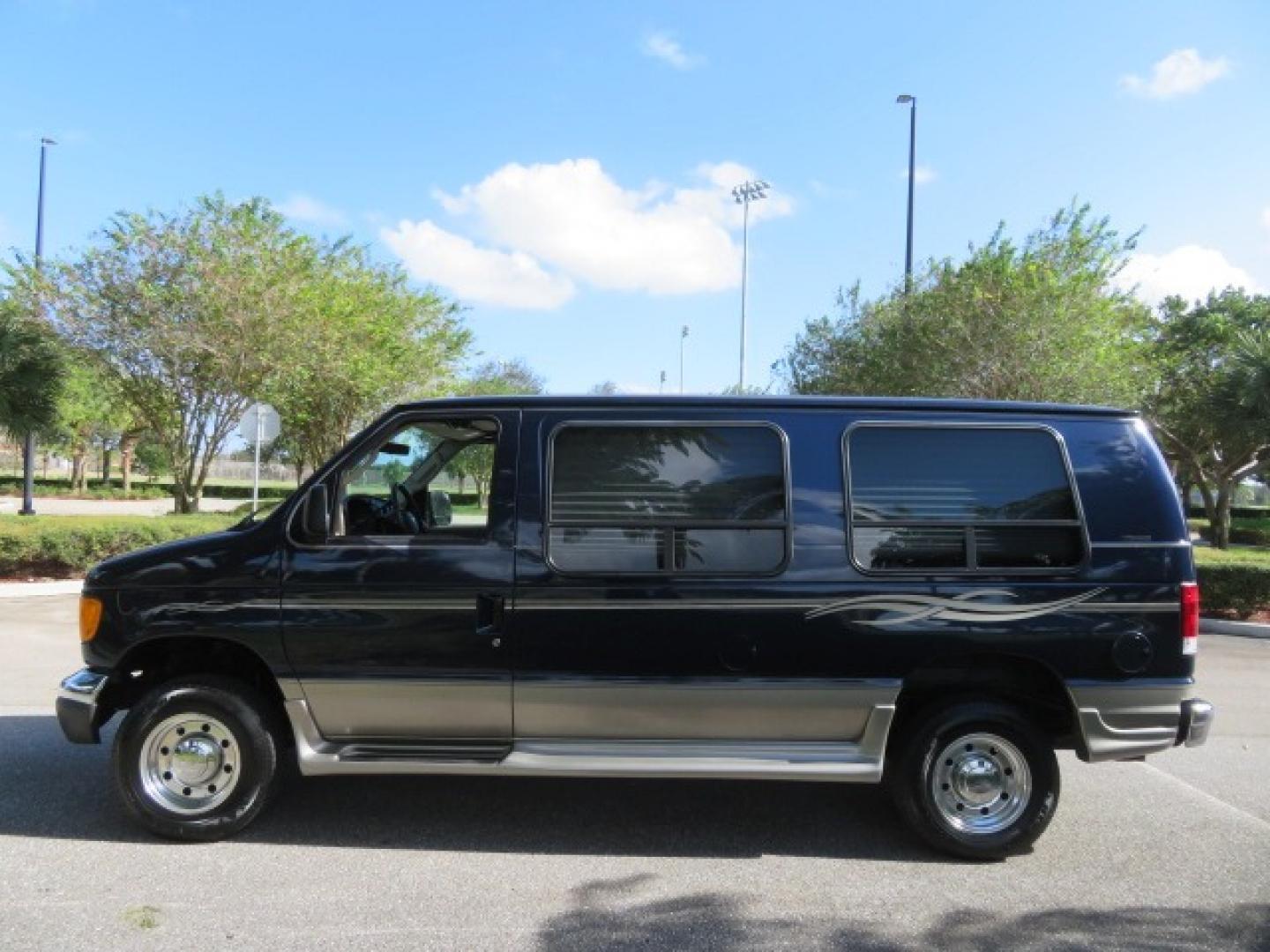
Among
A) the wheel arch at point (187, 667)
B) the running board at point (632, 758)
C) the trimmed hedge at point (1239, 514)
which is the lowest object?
the running board at point (632, 758)

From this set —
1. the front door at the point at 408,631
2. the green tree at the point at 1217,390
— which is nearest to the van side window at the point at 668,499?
the front door at the point at 408,631

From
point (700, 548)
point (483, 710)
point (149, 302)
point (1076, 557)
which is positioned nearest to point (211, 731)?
point (483, 710)

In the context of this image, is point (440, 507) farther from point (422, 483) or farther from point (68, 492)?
point (68, 492)

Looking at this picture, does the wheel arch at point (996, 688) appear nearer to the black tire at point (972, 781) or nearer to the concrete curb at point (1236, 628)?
the black tire at point (972, 781)

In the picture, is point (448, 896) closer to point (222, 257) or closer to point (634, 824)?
point (634, 824)

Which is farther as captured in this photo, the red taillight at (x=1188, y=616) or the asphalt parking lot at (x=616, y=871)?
the red taillight at (x=1188, y=616)

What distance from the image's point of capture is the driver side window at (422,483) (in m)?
4.53

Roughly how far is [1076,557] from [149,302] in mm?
18633

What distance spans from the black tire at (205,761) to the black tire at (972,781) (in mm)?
3101

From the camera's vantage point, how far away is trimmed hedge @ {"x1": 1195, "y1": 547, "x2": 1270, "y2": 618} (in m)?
12.0

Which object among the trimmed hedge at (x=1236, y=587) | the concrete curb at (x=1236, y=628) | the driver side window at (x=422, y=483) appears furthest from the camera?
the trimmed hedge at (x=1236, y=587)

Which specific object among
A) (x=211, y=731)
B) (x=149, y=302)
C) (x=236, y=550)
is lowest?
(x=211, y=731)

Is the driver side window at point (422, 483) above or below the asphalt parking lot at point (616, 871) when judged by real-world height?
above

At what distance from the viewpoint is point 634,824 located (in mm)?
4707
